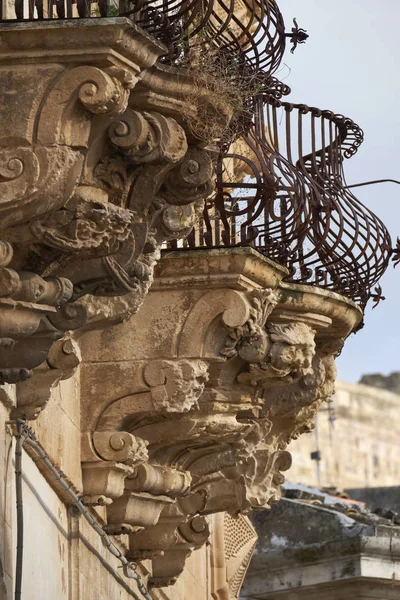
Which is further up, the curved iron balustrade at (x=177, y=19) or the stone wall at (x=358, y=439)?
the stone wall at (x=358, y=439)

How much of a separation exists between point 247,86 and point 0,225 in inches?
83.8

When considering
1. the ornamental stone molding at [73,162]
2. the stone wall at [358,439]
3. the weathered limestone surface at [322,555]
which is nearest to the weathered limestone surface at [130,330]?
the ornamental stone molding at [73,162]

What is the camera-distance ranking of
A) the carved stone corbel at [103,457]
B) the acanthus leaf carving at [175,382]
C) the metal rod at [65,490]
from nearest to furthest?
the metal rod at [65,490], the acanthus leaf carving at [175,382], the carved stone corbel at [103,457]

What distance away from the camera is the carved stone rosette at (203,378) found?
12.3 meters

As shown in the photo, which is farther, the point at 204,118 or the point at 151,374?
the point at 151,374

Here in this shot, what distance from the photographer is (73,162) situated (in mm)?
8633

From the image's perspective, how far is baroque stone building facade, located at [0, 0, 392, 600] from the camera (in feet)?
28.4

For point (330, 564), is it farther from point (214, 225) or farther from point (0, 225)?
point (0, 225)

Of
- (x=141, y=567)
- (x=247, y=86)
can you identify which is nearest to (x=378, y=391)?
(x=141, y=567)

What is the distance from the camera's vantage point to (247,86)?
10320 mm

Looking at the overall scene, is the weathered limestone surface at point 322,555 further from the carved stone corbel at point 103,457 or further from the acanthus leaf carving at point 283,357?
the carved stone corbel at point 103,457

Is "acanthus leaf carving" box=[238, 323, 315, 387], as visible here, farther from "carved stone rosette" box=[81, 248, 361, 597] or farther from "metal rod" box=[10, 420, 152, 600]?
"metal rod" box=[10, 420, 152, 600]

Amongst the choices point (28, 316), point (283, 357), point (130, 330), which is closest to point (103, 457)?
point (130, 330)

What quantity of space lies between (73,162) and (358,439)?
49.9 metres
